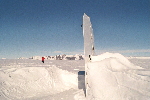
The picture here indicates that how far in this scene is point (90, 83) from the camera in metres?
6.02

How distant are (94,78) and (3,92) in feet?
14.9

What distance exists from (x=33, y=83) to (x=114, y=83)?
5.00 metres

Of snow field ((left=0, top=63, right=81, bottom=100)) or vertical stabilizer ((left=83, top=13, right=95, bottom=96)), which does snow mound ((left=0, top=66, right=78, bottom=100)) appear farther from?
vertical stabilizer ((left=83, top=13, right=95, bottom=96))

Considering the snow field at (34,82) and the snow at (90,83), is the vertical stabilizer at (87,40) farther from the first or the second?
the snow field at (34,82)

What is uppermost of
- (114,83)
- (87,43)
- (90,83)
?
(87,43)

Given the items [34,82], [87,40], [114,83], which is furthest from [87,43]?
[34,82]

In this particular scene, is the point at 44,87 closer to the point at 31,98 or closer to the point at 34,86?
the point at 34,86

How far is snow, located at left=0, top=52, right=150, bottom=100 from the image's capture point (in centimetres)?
496

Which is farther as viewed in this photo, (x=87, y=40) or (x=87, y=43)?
(x=87, y=40)

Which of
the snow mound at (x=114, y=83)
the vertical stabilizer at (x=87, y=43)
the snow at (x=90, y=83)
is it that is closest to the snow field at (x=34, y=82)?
the snow at (x=90, y=83)

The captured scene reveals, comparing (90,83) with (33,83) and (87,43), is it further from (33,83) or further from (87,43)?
(33,83)

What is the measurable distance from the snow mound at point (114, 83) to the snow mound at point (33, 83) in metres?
2.76

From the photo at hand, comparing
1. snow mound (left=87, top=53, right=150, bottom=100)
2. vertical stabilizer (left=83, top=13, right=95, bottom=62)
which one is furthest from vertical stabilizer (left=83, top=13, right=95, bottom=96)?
snow mound (left=87, top=53, right=150, bottom=100)

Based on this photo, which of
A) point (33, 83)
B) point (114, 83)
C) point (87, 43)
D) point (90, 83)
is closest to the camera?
point (114, 83)
